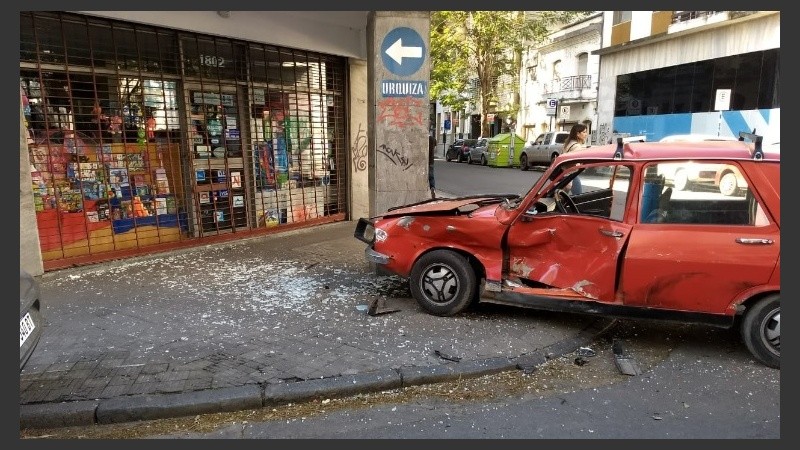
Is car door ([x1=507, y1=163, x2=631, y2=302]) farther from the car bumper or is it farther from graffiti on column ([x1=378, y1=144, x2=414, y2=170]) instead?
graffiti on column ([x1=378, y1=144, x2=414, y2=170])

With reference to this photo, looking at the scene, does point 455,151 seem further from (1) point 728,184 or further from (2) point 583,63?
(1) point 728,184

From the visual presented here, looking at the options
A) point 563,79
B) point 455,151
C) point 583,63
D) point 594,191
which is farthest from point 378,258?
point 583,63

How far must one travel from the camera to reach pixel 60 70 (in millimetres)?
6652

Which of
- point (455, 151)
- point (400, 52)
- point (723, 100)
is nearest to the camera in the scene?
point (400, 52)

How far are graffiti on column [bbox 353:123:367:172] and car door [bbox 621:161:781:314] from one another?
6760 mm

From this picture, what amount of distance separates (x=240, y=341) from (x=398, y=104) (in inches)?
162

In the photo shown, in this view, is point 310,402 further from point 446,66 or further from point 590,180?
point 446,66

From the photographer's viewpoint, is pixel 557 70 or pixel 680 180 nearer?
pixel 680 180

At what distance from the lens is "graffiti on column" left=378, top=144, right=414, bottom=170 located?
7488 mm

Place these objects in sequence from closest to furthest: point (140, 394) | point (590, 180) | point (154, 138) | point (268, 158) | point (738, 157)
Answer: point (140, 394)
point (738, 157)
point (590, 180)
point (154, 138)
point (268, 158)

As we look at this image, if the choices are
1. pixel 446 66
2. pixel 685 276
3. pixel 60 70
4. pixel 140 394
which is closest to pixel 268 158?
pixel 60 70

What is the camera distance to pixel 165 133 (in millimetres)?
7793

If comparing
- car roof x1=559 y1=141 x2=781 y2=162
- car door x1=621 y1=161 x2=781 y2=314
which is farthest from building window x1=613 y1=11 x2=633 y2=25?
car door x1=621 y1=161 x2=781 y2=314

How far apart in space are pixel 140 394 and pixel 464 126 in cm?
4805
